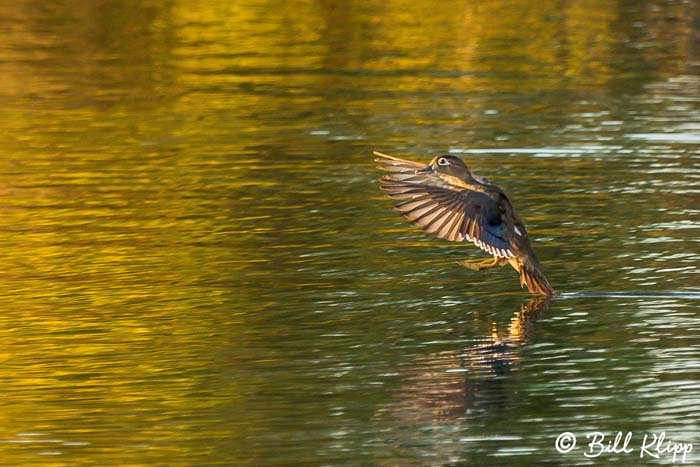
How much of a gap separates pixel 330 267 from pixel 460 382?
277 centimetres

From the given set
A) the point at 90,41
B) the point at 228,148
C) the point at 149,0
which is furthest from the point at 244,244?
the point at 149,0

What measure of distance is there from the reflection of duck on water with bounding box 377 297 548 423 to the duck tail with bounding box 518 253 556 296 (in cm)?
63

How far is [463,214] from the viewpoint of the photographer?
10.5 metres

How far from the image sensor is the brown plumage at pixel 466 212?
10.5m

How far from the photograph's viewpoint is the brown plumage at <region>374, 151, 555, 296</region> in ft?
34.3

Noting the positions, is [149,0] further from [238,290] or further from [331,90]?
[238,290]

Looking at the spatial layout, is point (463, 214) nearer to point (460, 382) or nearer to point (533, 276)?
point (533, 276)

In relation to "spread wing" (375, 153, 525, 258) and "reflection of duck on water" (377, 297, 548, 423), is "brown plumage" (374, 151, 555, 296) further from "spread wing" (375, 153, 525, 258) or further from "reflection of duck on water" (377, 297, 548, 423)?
"reflection of duck on water" (377, 297, 548, 423)

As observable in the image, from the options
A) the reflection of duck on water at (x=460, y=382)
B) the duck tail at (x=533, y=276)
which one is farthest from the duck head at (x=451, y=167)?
the reflection of duck on water at (x=460, y=382)

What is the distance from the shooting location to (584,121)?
18.2 metres

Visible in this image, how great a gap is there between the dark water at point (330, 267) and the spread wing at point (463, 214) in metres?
0.43

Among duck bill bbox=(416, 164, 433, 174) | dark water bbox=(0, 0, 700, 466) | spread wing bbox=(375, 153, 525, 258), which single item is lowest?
dark water bbox=(0, 0, 700, 466)

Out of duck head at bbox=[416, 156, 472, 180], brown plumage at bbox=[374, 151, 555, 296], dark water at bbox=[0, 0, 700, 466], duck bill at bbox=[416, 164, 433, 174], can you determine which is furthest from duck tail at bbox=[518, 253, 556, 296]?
duck bill at bbox=[416, 164, 433, 174]

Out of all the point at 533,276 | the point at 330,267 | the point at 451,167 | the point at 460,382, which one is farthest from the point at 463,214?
the point at 460,382
